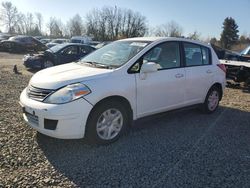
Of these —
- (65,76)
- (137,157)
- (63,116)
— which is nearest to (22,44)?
(65,76)

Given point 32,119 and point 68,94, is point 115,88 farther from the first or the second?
point 32,119

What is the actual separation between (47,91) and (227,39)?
64.9m

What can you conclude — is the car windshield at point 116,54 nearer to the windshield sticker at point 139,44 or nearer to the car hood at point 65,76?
the windshield sticker at point 139,44

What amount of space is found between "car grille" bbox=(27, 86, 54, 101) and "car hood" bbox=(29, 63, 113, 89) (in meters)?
0.06

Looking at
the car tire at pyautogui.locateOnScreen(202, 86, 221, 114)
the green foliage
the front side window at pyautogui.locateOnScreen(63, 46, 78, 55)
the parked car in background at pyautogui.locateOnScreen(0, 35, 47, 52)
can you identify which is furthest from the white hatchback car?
the green foliage

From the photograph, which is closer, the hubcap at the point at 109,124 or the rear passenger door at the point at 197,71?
the hubcap at the point at 109,124

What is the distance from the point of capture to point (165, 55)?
5.13 metres

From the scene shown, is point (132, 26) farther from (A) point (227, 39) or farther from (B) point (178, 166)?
(B) point (178, 166)

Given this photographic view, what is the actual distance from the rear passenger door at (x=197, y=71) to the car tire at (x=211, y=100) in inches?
8.2

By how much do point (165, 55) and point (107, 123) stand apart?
5.94 feet

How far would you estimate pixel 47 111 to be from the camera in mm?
3754

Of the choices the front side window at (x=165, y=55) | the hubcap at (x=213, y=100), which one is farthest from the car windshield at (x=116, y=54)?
the hubcap at (x=213, y=100)

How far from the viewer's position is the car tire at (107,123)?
4.03m

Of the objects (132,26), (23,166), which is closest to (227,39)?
(132,26)
